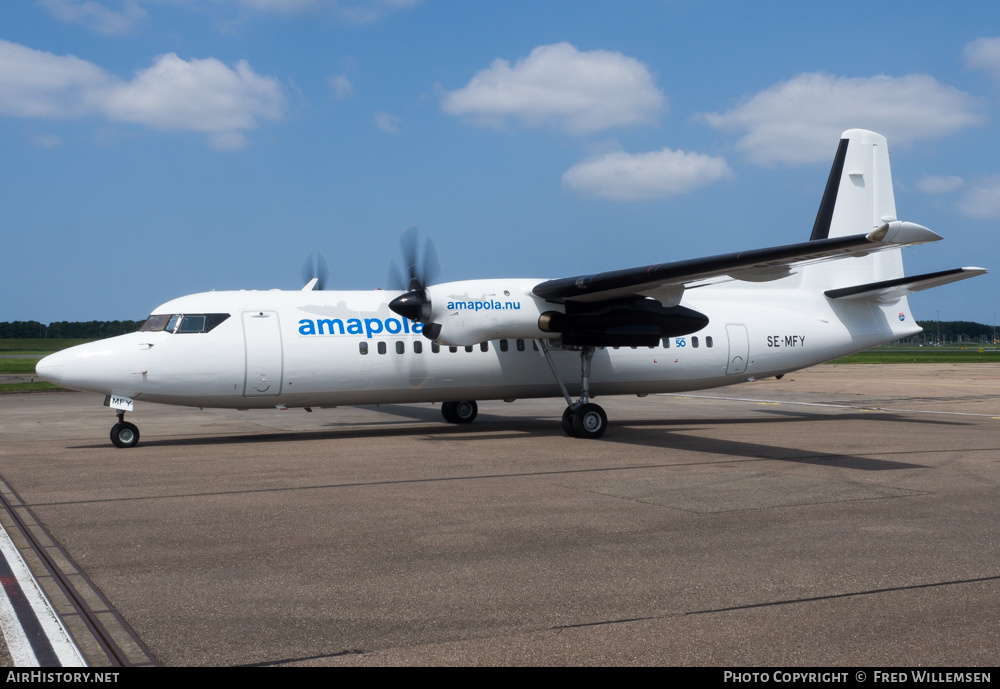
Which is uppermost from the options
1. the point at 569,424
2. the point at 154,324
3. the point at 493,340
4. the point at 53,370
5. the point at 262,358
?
the point at 154,324

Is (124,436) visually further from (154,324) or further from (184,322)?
(184,322)

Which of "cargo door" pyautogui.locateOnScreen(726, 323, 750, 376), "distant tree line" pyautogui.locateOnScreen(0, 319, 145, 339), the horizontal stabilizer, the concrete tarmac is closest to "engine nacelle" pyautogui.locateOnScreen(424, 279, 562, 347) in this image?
the concrete tarmac

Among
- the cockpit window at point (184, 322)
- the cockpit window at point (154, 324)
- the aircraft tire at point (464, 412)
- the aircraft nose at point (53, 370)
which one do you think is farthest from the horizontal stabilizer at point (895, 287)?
the aircraft nose at point (53, 370)

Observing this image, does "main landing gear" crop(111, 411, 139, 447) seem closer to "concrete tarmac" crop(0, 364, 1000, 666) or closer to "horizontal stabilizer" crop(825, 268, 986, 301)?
"concrete tarmac" crop(0, 364, 1000, 666)

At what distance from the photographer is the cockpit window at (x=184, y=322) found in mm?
15469

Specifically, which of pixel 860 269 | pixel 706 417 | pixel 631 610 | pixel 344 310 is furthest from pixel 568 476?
pixel 860 269

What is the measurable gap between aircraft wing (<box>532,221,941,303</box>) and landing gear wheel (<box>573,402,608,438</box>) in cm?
221

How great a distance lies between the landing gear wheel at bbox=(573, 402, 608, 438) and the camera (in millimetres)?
16469

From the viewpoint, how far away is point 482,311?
1559cm

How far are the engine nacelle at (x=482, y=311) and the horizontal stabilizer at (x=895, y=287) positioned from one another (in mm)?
7645

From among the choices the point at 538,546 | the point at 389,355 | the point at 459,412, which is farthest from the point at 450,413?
the point at 538,546

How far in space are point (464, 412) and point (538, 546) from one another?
486 inches

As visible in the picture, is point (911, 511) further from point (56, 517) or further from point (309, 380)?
point (309, 380)

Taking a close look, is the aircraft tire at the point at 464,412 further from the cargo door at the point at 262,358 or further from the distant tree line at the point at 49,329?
the distant tree line at the point at 49,329
